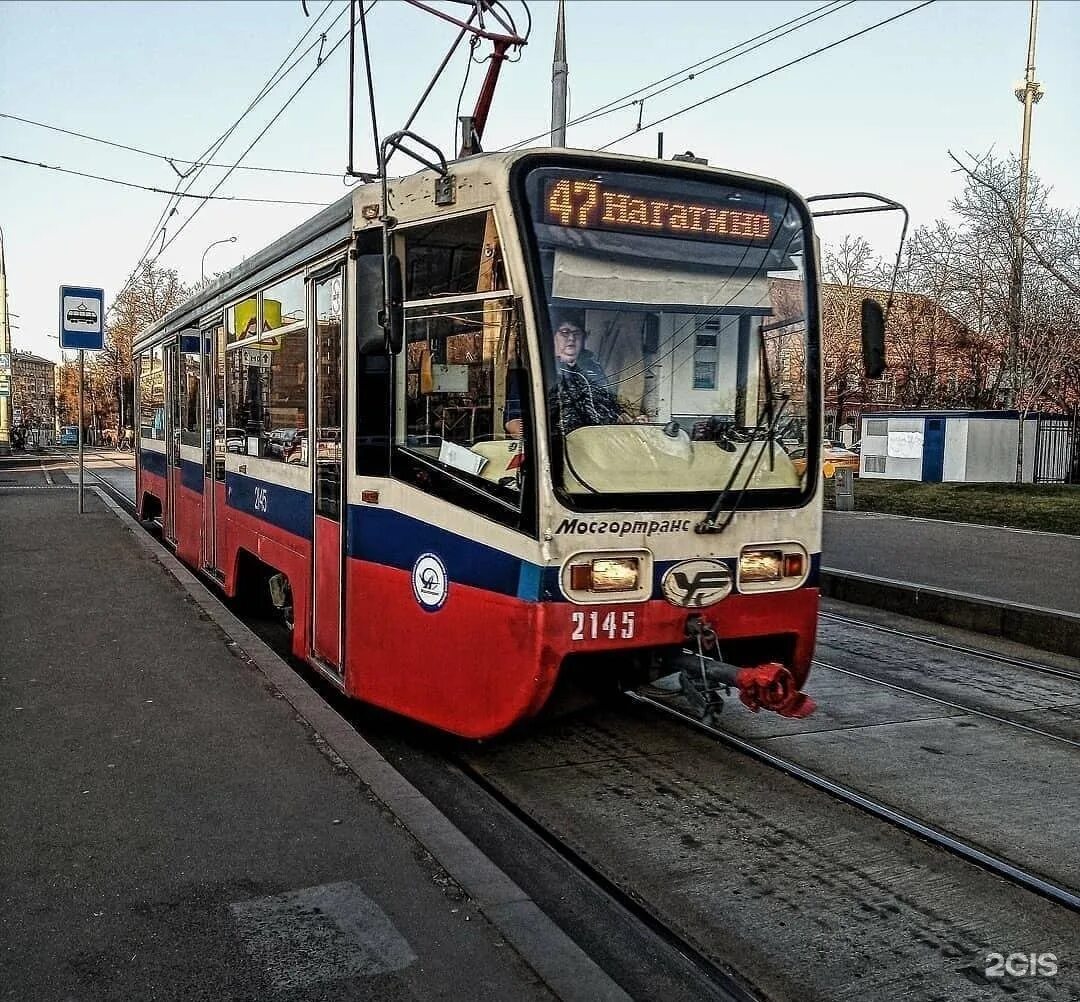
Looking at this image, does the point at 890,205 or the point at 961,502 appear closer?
the point at 890,205

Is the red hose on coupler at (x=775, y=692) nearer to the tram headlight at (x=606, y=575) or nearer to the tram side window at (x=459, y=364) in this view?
the tram headlight at (x=606, y=575)

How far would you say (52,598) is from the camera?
966 cm

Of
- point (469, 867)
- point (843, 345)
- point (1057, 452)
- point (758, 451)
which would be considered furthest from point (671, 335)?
point (843, 345)

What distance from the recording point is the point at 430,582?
5.40 m

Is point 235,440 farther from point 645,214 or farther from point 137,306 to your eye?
point 137,306

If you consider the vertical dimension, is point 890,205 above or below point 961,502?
above

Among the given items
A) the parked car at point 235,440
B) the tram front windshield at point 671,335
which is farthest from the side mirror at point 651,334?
the parked car at point 235,440

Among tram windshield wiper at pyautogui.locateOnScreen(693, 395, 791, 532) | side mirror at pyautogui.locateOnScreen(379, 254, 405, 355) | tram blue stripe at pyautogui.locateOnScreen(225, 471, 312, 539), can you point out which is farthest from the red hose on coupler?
tram blue stripe at pyautogui.locateOnScreen(225, 471, 312, 539)

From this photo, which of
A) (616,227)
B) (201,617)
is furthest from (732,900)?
(201,617)

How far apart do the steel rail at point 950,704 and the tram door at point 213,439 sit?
5207 millimetres

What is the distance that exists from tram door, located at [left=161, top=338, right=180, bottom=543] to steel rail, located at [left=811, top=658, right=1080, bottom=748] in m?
7.28

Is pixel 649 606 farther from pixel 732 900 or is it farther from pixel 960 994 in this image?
pixel 960 994

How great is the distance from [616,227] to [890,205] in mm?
1336

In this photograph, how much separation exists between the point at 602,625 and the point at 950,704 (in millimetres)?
3181
